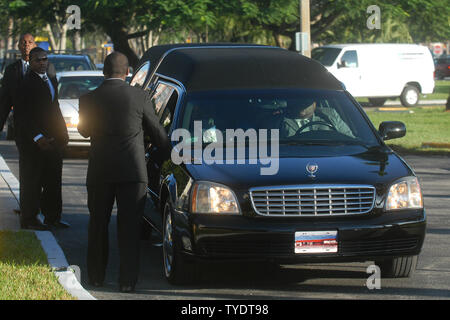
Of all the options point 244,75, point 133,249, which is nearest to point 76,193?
point 244,75

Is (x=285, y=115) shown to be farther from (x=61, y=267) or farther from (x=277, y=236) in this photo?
(x=61, y=267)

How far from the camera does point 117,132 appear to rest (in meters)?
7.38

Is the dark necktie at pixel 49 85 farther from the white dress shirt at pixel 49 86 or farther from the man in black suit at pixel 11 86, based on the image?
the man in black suit at pixel 11 86

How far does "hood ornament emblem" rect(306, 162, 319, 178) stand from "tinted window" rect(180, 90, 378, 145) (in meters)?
0.72

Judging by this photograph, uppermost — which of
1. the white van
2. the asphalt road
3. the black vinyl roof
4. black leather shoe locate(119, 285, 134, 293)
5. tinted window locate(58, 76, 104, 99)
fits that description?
the black vinyl roof

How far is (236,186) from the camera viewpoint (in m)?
7.34

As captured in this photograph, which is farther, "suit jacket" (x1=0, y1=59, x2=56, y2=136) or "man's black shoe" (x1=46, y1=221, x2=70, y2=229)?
"man's black shoe" (x1=46, y1=221, x2=70, y2=229)

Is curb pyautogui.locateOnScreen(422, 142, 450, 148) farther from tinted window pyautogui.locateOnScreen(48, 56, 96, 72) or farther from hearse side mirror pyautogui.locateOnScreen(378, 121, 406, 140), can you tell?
hearse side mirror pyautogui.locateOnScreen(378, 121, 406, 140)

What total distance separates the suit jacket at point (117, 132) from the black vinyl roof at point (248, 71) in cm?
126

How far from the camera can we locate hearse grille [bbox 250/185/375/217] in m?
7.30

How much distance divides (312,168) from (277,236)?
62 cm

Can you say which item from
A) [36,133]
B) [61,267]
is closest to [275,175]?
[61,267]

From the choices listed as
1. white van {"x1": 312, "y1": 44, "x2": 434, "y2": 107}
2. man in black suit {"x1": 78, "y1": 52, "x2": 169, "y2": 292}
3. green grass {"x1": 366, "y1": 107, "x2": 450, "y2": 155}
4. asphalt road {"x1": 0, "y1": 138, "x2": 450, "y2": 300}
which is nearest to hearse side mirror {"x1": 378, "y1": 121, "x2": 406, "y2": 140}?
asphalt road {"x1": 0, "y1": 138, "x2": 450, "y2": 300}
